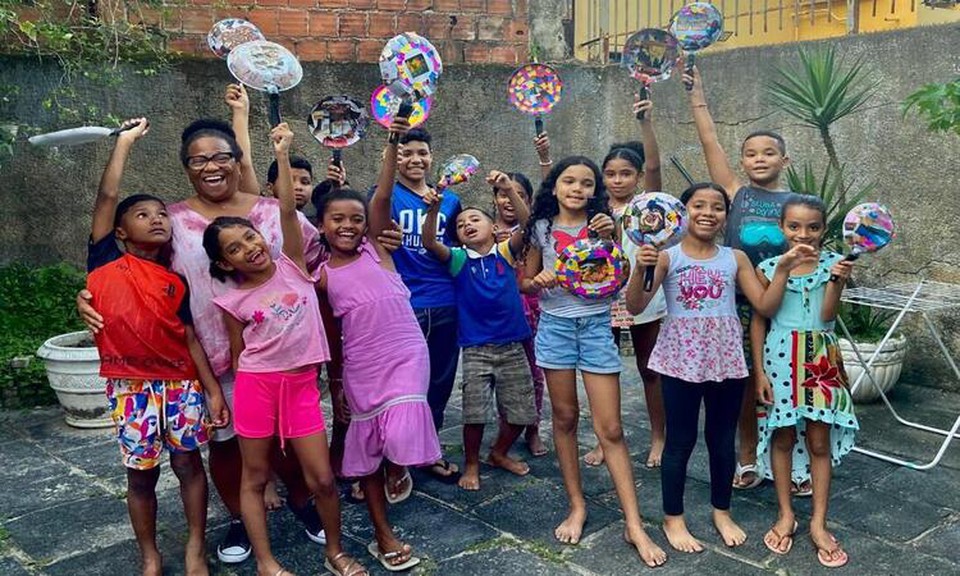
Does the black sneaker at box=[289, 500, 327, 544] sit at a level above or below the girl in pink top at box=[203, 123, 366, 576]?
below

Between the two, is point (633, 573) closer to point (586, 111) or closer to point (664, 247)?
point (664, 247)

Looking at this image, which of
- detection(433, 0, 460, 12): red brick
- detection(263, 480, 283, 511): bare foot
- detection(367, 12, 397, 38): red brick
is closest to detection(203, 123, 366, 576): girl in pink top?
detection(263, 480, 283, 511): bare foot

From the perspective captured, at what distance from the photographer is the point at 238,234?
2.96 m

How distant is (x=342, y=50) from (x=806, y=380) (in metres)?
4.68

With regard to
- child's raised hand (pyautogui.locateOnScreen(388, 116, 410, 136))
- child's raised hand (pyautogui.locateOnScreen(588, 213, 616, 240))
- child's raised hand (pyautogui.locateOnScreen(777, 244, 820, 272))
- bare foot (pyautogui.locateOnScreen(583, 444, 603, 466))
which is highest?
child's raised hand (pyautogui.locateOnScreen(388, 116, 410, 136))

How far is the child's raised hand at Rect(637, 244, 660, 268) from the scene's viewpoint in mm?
3121

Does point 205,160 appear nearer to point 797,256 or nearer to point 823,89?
point 797,256

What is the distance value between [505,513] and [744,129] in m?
3.80

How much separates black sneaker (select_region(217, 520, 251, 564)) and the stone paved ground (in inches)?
1.7

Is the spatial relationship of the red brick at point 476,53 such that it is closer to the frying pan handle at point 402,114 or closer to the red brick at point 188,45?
the red brick at point 188,45

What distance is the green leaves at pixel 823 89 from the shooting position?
17.4ft

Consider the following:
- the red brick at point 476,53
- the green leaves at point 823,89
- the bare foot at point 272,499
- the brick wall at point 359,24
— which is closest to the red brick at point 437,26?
the brick wall at point 359,24

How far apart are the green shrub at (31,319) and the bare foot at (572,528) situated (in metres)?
3.76

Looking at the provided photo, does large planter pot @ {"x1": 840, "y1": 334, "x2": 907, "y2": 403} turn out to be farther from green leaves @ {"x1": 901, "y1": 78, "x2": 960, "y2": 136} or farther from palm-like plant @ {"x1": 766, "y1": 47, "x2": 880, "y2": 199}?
green leaves @ {"x1": 901, "y1": 78, "x2": 960, "y2": 136}
